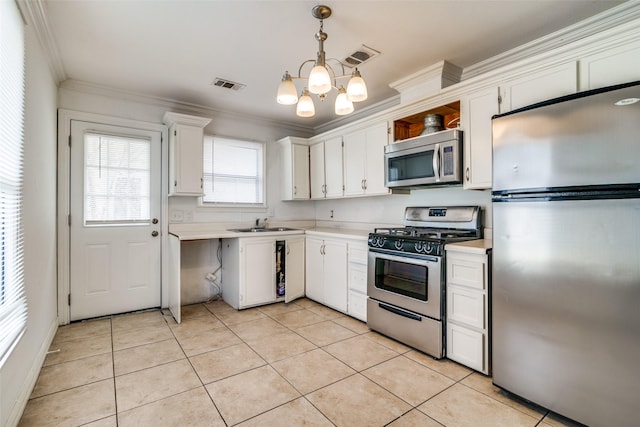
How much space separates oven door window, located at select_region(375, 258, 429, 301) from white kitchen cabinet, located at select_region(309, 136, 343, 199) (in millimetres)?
1346

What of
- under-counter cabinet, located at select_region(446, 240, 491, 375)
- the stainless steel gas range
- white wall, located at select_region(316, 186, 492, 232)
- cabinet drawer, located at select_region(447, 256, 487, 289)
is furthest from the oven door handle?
white wall, located at select_region(316, 186, 492, 232)

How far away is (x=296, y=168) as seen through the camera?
4.45 metres

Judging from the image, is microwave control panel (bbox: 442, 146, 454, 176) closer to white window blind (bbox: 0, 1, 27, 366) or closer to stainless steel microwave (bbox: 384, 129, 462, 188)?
stainless steel microwave (bbox: 384, 129, 462, 188)

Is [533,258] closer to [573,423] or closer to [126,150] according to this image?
[573,423]

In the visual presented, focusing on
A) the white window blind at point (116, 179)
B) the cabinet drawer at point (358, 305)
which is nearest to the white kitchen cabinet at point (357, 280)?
the cabinet drawer at point (358, 305)

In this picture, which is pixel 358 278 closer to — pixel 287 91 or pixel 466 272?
pixel 466 272

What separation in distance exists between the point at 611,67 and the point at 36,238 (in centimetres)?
388

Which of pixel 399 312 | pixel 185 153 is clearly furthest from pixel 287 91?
pixel 185 153

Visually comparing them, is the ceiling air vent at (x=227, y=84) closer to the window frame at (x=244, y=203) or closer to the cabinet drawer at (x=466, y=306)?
the window frame at (x=244, y=203)

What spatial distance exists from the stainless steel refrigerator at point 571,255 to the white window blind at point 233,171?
324 centimetres

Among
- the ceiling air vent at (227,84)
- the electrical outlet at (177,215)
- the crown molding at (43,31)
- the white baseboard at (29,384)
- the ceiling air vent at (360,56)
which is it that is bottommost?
the white baseboard at (29,384)

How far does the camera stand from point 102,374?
2256 mm

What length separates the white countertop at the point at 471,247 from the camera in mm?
2205

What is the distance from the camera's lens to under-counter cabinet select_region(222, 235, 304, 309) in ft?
12.0
